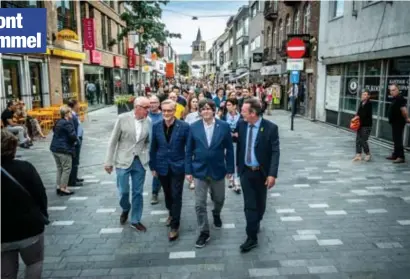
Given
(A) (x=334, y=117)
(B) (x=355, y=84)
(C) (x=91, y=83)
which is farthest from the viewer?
(C) (x=91, y=83)

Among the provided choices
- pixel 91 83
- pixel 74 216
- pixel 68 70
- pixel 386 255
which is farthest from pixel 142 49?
pixel 386 255

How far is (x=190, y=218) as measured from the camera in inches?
217

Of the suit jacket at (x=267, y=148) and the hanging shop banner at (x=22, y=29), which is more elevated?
the hanging shop banner at (x=22, y=29)

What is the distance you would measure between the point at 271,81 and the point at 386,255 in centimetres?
2432

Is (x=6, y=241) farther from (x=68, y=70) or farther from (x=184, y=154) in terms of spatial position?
(x=68, y=70)

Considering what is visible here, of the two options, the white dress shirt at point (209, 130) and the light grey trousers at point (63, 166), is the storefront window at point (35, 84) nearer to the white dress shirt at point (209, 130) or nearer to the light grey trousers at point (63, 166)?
the light grey trousers at point (63, 166)

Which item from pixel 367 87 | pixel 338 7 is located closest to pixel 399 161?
pixel 367 87

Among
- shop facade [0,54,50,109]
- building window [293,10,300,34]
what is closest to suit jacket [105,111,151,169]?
shop facade [0,54,50,109]

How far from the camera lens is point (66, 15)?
65.2 ft

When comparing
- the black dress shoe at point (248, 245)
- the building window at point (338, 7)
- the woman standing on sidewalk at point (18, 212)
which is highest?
the building window at point (338, 7)

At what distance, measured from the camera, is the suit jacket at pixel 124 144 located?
15.9ft

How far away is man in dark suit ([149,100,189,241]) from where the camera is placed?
4.68 meters

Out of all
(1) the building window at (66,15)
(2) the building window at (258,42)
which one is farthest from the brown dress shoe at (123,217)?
(2) the building window at (258,42)

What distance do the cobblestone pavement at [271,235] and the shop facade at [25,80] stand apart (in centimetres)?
732
